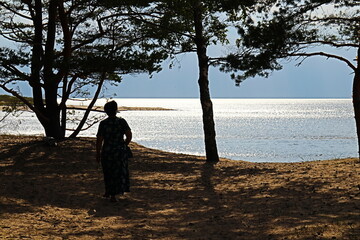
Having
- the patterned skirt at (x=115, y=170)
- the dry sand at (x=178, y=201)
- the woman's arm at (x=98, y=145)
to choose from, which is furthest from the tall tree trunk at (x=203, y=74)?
the woman's arm at (x=98, y=145)

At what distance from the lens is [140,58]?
17141 millimetres

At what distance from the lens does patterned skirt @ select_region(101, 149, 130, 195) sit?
9.83m

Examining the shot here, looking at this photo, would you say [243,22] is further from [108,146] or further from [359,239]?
[359,239]

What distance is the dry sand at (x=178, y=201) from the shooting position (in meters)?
7.88

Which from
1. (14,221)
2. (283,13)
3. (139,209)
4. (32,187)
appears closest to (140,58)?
(283,13)

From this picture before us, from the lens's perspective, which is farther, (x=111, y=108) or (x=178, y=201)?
(x=178, y=201)

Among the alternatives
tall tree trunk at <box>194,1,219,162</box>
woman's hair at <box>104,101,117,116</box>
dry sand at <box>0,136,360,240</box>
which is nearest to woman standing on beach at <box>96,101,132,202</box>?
woman's hair at <box>104,101,117,116</box>

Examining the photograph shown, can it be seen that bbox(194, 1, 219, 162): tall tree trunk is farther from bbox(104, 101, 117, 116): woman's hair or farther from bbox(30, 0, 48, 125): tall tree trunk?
bbox(104, 101, 117, 116): woman's hair

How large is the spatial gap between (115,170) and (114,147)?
0.46 m

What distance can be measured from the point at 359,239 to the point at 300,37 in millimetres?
10223

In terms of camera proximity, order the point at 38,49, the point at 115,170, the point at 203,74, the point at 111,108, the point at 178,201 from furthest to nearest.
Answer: the point at 38,49 → the point at 203,74 → the point at 178,201 → the point at 115,170 → the point at 111,108

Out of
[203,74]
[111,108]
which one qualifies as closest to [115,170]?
[111,108]

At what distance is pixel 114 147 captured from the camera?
386 inches

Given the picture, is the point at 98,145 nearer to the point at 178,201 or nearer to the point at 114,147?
the point at 114,147
